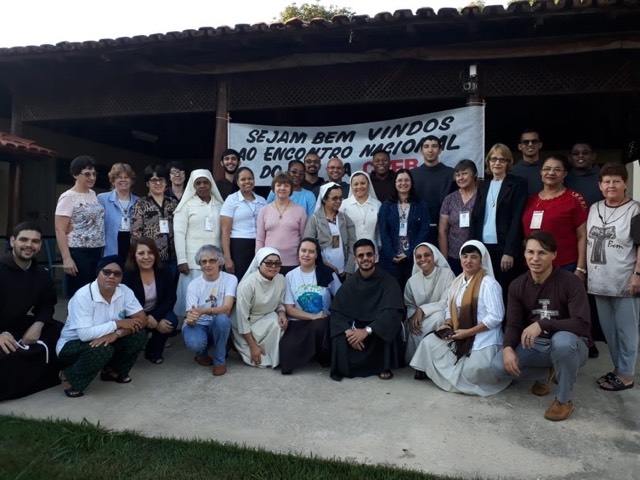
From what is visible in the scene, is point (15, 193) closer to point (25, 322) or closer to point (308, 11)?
point (25, 322)

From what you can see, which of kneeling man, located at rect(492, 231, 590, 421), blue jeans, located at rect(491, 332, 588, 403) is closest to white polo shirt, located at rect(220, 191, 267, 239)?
kneeling man, located at rect(492, 231, 590, 421)

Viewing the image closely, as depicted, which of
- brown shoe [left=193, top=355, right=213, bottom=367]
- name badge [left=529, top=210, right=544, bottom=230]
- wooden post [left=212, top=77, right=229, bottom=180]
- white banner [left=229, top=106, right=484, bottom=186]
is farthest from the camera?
wooden post [left=212, top=77, right=229, bottom=180]

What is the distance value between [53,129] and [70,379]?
6.44m

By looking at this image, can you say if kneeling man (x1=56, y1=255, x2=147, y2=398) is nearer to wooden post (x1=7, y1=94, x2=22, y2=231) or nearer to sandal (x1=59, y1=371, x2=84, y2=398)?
sandal (x1=59, y1=371, x2=84, y2=398)

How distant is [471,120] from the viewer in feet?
17.9

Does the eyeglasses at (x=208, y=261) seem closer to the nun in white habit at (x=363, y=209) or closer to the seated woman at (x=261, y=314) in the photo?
the seated woman at (x=261, y=314)

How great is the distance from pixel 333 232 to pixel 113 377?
2289 millimetres

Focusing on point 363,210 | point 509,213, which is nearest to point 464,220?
point 509,213

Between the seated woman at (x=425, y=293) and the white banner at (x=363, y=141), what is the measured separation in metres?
1.76

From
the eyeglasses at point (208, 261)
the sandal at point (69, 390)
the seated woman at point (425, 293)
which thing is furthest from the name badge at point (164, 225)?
the seated woman at point (425, 293)

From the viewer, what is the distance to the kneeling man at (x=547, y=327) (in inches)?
126

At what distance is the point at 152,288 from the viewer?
14.1 ft

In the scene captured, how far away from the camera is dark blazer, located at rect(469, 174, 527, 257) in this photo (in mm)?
4105

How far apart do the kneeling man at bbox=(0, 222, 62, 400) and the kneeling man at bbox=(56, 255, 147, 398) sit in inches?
6.8
